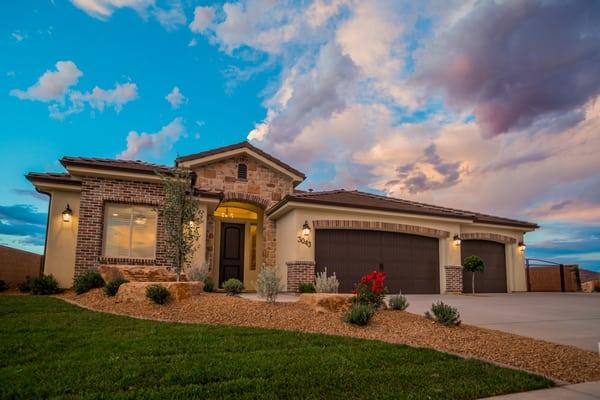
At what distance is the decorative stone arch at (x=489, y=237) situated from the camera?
18.5 meters

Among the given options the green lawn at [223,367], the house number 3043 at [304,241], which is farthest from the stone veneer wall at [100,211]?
the green lawn at [223,367]

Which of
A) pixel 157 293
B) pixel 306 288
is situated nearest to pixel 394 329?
pixel 157 293

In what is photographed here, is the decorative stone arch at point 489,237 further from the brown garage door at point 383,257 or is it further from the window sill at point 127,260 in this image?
the window sill at point 127,260

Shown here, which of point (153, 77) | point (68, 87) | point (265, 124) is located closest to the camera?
point (68, 87)

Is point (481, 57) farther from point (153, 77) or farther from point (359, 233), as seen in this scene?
point (153, 77)

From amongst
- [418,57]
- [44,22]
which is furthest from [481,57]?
[44,22]

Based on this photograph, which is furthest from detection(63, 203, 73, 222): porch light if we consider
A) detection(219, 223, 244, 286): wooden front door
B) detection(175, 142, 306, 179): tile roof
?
detection(219, 223, 244, 286): wooden front door

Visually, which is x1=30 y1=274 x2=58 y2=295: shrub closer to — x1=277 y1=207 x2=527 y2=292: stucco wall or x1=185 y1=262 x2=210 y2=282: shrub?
x1=185 y1=262 x2=210 y2=282: shrub

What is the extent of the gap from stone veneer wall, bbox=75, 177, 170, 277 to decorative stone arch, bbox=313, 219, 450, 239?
571cm

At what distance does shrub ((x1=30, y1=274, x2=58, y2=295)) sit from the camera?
1173 cm

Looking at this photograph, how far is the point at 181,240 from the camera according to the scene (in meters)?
10.8

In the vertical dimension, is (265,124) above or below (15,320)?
above

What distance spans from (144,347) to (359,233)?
1142 cm

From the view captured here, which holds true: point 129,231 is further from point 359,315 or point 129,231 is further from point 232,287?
point 359,315
